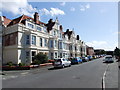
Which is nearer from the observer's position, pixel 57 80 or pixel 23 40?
pixel 57 80

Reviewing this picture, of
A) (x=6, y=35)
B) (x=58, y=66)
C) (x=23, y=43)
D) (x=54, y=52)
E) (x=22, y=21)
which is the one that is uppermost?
(x=22, y=21)

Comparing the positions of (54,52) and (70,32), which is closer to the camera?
(54,52)

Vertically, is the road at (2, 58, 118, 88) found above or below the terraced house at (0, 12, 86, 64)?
below

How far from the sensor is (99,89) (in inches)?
293

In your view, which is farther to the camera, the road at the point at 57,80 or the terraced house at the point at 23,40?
the terraced house at the point at 23,40

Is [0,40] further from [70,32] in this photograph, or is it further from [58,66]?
[70,32]

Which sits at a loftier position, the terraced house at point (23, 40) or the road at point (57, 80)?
the terraced house at point (23, 40)

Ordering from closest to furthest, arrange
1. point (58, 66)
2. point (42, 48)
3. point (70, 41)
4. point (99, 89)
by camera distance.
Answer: point (99, 89), point (58, 66), point (42, 48), point (70, 41)

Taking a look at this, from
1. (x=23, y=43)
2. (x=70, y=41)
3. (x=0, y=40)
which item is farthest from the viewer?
(x=70, y=41)

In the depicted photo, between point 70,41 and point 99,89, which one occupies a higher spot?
point 70,41

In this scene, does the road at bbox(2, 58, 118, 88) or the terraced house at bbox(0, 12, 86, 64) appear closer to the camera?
the road at bbox(2, 58, 118, 88)

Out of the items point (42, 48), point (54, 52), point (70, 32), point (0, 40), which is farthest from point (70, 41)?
point (0, 40)

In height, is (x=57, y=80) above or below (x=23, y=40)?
below

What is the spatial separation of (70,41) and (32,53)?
2382 centimetres
